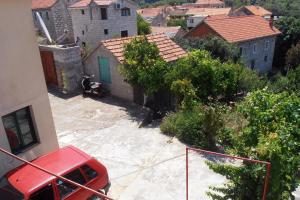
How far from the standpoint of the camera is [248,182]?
5.91 m

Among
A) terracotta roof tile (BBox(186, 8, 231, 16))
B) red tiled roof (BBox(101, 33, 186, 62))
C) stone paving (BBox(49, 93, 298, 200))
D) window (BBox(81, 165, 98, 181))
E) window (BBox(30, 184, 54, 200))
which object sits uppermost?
red tiled roof (BBox(101, 33, 186, 62))

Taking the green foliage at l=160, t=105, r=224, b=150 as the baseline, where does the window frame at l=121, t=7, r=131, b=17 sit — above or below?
above

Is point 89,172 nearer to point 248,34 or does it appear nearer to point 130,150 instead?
point 130,150

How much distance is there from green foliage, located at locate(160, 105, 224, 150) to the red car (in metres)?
4.19

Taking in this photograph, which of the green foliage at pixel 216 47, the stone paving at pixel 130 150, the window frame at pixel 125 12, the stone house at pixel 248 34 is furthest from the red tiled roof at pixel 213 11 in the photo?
the stone paving at pixel 130 150

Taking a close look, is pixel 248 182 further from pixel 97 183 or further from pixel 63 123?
pixel 63 123

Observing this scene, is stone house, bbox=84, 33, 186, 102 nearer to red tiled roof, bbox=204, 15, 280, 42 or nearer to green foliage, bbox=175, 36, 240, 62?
green foliage, bbox=175, 36, 240, 62

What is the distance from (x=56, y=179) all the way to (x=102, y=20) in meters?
28.4

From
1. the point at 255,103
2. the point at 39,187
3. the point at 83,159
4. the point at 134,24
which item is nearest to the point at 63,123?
the point at 83,159

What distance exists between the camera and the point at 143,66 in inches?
556

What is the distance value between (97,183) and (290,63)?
32981 mm

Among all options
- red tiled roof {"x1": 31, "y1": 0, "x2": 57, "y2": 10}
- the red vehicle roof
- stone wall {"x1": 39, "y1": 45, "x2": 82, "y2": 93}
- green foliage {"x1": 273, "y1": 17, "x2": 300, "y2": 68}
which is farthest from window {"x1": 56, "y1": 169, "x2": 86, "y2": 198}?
green foliage {"x1": 273, "y1": 17, "x2": 300, "y2": 68}

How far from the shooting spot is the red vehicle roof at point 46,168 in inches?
255

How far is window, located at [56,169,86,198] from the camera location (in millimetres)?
6629
